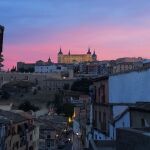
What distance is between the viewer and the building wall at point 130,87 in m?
22.5

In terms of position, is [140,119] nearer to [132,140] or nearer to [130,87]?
[130,87]

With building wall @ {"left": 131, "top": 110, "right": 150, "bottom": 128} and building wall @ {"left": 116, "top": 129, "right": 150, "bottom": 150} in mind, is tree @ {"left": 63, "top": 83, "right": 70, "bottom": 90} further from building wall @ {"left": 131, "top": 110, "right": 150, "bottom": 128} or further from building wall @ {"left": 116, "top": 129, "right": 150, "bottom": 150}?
building wall @ {"left": 116, "top": 129, "right": 150, "bottom": 150}

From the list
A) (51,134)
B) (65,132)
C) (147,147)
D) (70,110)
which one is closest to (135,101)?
(147,147)

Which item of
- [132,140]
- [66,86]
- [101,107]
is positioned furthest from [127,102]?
[66,86]

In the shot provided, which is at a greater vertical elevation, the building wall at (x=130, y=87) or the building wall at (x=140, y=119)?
the building wall at (x=130, y=87)

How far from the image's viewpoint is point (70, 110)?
109m

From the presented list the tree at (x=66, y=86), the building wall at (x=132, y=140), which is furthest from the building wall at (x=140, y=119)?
the tree at (x=66, y=86)

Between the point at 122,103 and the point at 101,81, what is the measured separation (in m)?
5.23

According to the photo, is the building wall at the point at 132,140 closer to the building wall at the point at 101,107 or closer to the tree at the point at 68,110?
the building wall at the point at 101,107

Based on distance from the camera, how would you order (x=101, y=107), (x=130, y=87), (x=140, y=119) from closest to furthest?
(x=140, y=119) → (x=130, y=87) → (x=101, y=107)

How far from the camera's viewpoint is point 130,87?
24656 millimetres

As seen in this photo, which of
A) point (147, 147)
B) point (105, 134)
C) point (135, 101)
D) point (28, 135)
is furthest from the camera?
point (28, 135)

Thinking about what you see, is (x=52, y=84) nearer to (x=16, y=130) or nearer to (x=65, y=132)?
(x=65, y=132)

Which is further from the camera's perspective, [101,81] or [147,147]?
[101,81]
